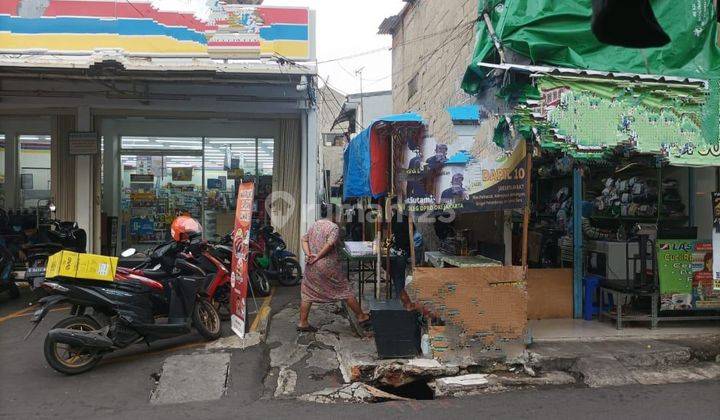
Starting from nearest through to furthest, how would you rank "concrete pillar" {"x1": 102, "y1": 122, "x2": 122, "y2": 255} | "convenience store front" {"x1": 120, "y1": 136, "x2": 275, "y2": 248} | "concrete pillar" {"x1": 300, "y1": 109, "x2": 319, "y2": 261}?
"concrete pillar" {"x1": 300, "y1": 109, "x2": 319, "y2": 261}
"concrete pillar" {"x1": 102, "y1": 122, "x2": 122, "y2": 255}
"convenience store front" {"x1": 120, "y1": 136, "x2": 275, "y2": 248}

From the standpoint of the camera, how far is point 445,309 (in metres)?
5.72

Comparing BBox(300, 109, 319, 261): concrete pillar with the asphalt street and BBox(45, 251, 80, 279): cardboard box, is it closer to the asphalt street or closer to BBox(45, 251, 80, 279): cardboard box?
the asphalt street

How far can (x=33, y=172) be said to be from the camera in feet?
39.9

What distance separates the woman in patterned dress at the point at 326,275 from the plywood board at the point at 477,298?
1.29 metres

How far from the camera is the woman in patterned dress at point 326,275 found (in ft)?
22.4

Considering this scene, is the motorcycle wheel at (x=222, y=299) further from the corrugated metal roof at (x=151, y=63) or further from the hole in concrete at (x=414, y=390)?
the corrugated metal roof at (x=151, y=63)

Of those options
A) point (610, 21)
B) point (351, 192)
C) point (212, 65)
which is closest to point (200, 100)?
point (212, 65)

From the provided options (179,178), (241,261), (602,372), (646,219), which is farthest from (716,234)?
(179,178)

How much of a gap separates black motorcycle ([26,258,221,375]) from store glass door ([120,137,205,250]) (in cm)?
627

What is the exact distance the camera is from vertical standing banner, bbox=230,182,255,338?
20.9ft

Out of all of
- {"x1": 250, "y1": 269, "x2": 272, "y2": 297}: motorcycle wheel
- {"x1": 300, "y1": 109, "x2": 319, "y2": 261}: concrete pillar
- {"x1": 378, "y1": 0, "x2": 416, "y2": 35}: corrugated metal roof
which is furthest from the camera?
{"x1": 378, "y1": 0, "x2": 416, "y2": 35}: corrugated metal roof

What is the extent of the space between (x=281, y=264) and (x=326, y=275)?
3769 mm

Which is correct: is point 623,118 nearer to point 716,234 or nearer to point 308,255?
point 716,234

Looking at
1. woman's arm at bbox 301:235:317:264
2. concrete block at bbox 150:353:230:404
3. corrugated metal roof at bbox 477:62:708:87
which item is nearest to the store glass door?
woman's arm at bbox 301:235:317:264
